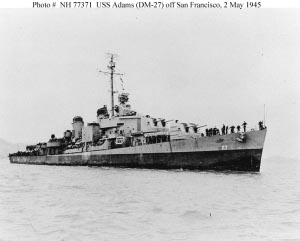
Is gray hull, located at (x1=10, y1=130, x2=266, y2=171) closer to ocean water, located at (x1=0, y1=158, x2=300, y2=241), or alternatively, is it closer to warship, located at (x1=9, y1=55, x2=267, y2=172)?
warship, located at (x1=9, y1=55, x2=267, y2=172)

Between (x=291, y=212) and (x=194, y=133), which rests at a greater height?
(x=194, y=133)

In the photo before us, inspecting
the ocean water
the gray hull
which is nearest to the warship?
the gray hull

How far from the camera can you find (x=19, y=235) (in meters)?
7.11

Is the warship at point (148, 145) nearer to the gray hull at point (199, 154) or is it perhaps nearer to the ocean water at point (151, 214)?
the gray hull at point (199, 154)

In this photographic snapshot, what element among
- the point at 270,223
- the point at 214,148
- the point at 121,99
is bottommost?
the point at 270,223

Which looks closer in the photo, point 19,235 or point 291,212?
point 19,235

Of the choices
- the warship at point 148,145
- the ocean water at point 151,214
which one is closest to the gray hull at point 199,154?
the warship at point 148,145

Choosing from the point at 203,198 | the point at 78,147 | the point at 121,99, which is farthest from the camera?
the point at 78,147

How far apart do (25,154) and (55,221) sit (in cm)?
3706

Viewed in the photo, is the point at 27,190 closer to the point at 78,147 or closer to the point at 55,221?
the point at 55,221

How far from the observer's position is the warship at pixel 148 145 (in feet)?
63.8

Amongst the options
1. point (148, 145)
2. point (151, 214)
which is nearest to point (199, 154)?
point (148, 145)

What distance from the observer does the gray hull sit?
1928cm

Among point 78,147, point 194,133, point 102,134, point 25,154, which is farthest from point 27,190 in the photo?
point 25,154
